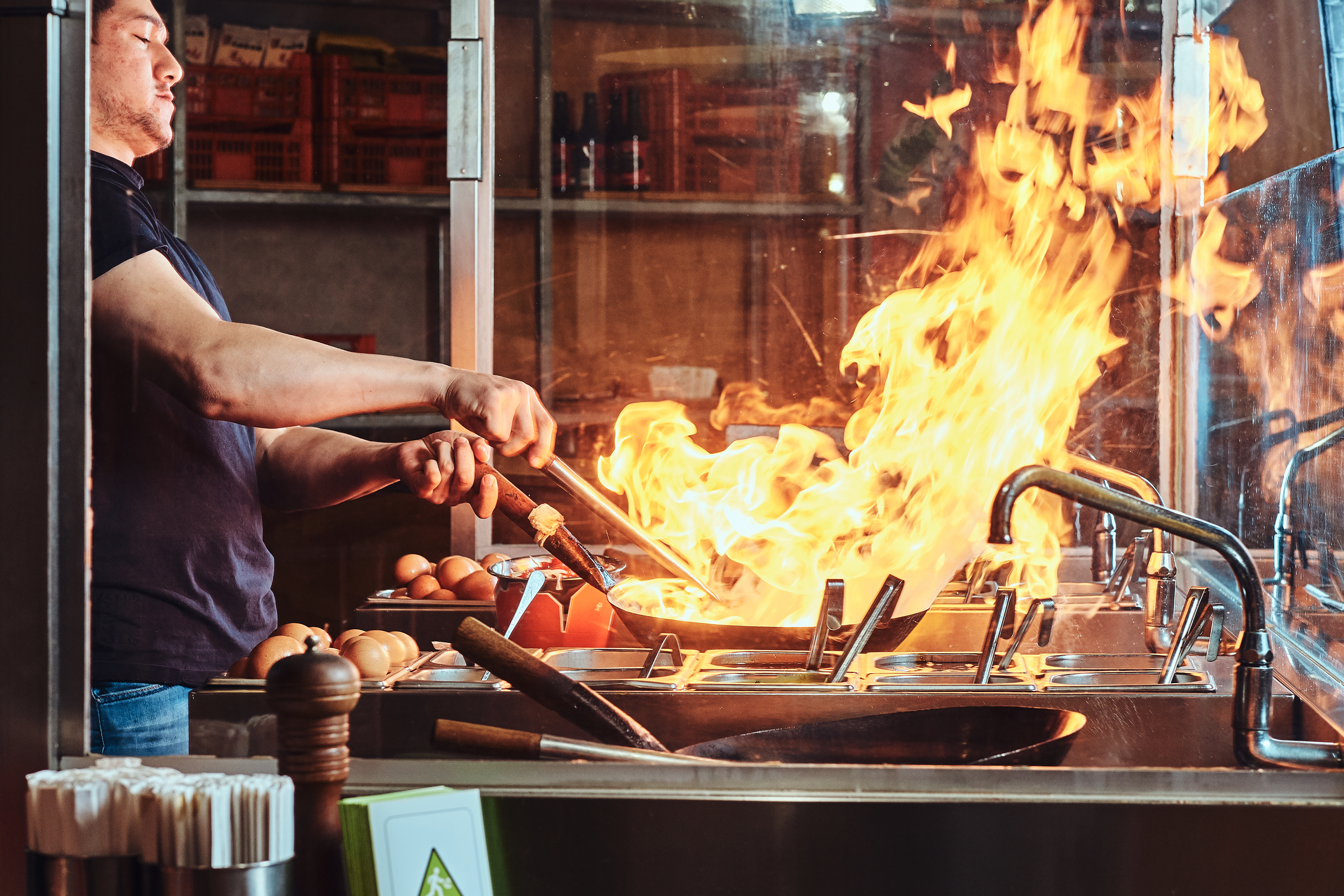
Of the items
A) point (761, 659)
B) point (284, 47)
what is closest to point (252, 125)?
point (284, 47)

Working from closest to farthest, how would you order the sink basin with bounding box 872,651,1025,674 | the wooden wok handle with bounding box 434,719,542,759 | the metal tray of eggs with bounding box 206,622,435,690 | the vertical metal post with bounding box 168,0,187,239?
the wooden wok handle with bounding box 434,719,542,759, the metal tray of eggs with bounding box 206,622,435,690, the sink basin with bounding box 872,651,1025,674, the vertical metal post with bounding box 168,0,187,239

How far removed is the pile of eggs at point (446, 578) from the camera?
157cm

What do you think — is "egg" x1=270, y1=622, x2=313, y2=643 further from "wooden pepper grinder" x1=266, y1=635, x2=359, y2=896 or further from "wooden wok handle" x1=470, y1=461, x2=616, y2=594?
"wooden pepper grinder" x1=266, y1=635, x2=359, y2=896

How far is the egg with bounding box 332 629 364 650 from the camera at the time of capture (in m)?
1.25

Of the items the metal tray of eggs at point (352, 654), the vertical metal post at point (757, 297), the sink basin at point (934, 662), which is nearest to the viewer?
the metal tray of eggs at point (352, 654)

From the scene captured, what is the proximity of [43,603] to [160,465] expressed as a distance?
34cm

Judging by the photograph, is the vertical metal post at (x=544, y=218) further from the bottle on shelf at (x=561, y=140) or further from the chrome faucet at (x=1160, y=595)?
the chrome faucet at (x=1160, y=595)

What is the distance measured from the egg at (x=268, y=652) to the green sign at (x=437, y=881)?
1.46 feet

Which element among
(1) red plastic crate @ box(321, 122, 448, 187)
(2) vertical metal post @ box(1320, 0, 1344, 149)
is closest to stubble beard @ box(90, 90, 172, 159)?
(1) red plastic crate @ box(321, 122, 448, 187)

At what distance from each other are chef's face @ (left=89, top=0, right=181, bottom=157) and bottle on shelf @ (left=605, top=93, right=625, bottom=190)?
592 mm

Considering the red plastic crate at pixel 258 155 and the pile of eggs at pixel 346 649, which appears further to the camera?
the red plastic crate at pixel 258 155

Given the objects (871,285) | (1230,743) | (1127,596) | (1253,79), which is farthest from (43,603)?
(1253,79)

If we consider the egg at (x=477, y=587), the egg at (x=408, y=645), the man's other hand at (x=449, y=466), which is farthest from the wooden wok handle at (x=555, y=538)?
the egg at (x=408, y=645)

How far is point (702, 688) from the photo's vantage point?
44.6 inches
